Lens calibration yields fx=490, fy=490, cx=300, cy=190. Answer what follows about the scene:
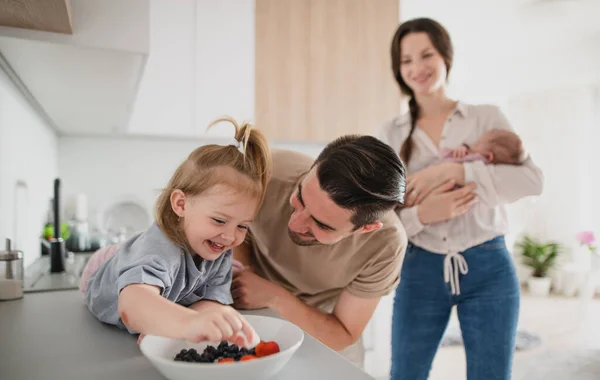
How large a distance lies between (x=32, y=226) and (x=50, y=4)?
1.39 m

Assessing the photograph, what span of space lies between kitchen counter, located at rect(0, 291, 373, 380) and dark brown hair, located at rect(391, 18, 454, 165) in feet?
2.78

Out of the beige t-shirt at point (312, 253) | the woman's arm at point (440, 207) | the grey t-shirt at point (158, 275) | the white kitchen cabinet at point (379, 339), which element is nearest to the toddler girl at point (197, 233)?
the grey t-shirt at point (158, 275)

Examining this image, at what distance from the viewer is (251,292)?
3.56 ft

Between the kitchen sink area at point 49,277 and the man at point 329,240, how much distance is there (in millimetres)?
537

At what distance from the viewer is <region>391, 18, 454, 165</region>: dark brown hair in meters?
1.56

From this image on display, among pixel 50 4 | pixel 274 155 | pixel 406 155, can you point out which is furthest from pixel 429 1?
pixel 50 4

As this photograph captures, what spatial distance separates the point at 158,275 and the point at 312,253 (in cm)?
51

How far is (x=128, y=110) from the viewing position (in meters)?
1.91

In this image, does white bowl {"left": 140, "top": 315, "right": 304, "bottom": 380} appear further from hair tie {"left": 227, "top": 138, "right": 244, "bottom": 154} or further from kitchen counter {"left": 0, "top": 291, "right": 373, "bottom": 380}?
hair tie {"left": 227, "top": 138, "right": 244, "bottom": 154}

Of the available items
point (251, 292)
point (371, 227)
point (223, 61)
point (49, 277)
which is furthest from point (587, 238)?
point (49, 277)

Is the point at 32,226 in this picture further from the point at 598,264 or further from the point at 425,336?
the point at 598,264

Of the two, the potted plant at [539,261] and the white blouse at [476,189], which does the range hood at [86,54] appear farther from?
the potted plant at [539,261]

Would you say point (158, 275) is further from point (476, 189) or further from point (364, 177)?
point (476, 189)

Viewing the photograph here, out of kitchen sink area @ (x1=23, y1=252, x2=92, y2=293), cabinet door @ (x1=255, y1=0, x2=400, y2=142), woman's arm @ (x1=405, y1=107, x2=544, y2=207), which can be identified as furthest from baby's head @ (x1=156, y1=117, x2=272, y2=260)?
cabinet door @ (x1=255, y1=0, x2=400, y2=142)
